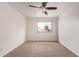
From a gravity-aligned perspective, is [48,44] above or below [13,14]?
below

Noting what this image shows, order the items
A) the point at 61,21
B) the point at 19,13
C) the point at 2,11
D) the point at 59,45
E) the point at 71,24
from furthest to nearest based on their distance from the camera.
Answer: the point at 61,21
the point at 59,45
the point at 71,24
the point at 19,13
the point at 2,11

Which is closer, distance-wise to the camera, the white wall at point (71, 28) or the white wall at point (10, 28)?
the white wall at point (10, 28)

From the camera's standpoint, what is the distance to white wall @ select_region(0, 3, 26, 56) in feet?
8.91

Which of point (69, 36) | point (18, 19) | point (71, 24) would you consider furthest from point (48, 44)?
point (18, 19)

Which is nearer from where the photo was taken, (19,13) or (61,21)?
(19,13)

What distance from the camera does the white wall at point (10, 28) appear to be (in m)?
2.72

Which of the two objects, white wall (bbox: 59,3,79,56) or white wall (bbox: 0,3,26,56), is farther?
white wall (bbox: 59,3,79,56)

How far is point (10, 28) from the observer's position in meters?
2.95

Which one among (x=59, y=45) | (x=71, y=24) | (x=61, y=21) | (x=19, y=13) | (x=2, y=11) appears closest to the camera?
(x=2, y=11)

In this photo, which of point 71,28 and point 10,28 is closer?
point 10,28

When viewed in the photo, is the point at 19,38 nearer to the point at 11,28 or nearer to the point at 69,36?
the point at 11,28

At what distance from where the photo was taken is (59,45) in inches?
142

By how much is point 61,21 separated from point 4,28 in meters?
2.01

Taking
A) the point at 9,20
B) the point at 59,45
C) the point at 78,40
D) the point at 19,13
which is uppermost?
the point at 19,13
